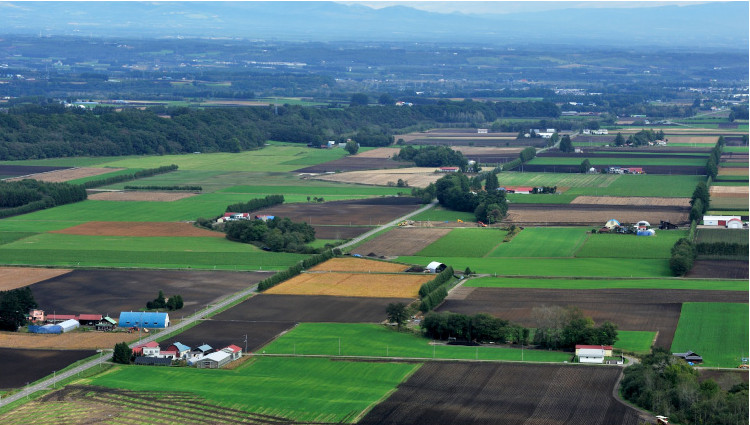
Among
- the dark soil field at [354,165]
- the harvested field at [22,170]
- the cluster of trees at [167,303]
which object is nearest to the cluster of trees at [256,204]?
the dark soil field at [354,165]

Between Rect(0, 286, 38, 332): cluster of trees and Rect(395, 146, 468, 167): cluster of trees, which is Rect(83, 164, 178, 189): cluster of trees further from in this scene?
Rect(0, 286, 38, 332): cluster of trees

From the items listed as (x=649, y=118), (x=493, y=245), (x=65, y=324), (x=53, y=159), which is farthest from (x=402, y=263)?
(x=649, y=118)

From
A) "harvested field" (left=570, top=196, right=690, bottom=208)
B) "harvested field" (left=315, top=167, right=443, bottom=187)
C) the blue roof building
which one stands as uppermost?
the blue roof building

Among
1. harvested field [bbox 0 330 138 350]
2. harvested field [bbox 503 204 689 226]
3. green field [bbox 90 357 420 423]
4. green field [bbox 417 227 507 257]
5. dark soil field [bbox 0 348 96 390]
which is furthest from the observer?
harvested field [bbox 503 204 689 226]

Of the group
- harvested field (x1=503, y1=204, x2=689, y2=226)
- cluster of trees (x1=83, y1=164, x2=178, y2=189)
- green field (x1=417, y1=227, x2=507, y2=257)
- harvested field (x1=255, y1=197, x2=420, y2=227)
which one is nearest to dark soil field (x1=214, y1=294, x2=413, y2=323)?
green field (x1=417, y1=227, x2=507, y2=257)

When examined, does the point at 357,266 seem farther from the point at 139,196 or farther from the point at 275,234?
the point at 139,196

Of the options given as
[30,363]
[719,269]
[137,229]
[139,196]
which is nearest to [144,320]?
[30,363]
